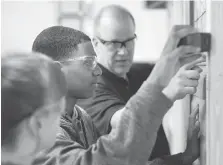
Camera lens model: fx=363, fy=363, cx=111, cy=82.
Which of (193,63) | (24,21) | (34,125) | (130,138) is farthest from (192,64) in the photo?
(24,21)

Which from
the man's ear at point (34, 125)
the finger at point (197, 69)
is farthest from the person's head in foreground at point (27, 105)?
the finger at point (197, 69)

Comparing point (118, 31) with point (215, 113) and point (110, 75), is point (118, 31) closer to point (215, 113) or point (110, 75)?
point (110, 75)

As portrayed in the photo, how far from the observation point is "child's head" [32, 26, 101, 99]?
570mm

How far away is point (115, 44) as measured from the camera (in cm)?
65

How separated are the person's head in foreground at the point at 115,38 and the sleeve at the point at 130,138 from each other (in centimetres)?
16

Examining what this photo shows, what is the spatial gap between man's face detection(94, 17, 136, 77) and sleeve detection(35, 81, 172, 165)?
16 centimetres

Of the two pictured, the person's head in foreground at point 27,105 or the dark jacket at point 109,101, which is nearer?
the person's head in foreground at point 27,105

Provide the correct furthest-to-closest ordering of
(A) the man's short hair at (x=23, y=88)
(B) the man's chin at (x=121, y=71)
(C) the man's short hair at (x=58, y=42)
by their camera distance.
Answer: (B) the man's chin at (x=121, y=71), (C) the man's short hair at (x=58, y=42), (A) the man's short hair at (x=23, y=88)

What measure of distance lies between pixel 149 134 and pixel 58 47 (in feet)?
0.64

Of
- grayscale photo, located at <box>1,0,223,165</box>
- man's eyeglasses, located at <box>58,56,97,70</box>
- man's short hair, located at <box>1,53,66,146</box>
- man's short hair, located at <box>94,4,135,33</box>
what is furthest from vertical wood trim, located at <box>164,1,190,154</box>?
man's short hair, located at <box>1,53,66,146</box>

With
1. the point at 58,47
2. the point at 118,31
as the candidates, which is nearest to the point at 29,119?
the point at 58,47

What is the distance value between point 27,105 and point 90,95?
15 cm

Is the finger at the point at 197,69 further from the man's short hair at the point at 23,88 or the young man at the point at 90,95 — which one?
the man's short hair at the point at 23,88

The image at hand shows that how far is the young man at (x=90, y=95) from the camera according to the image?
1.64 ft
